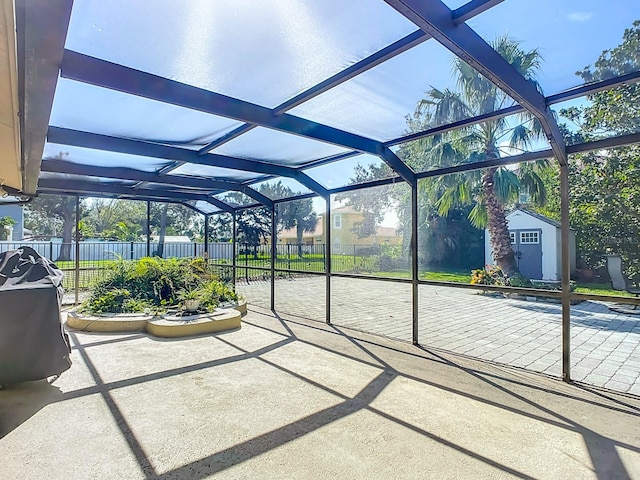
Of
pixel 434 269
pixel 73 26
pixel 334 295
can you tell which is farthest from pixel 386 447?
pixel 434 269

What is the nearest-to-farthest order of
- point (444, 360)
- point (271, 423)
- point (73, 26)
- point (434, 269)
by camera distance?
1. point (73, 26)
2. point (271, 423)
3. point (444, 360)
4. point (434, 269)

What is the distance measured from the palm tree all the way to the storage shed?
1835 mm

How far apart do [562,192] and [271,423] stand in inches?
131

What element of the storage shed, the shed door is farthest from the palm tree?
the shed door

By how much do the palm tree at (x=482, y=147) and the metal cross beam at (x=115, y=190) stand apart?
4558 mm

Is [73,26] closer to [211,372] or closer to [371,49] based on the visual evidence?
[371,49]

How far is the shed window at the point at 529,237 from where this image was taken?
12.3m

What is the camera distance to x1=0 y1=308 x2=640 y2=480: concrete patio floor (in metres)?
2.04

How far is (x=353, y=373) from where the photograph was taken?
3.54 meters

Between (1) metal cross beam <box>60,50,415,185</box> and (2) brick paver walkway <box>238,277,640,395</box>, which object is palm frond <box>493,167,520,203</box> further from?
(1) metal cross beam <box>60,50,415,185</box>

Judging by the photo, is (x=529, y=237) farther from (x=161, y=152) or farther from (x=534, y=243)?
(x=161, y=152)

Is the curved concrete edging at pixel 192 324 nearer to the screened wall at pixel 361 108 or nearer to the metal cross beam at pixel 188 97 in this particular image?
the screened wall at pixel 361 108

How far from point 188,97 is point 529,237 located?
12.8 m

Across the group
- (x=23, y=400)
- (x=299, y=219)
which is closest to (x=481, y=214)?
(x=299, y=219)
